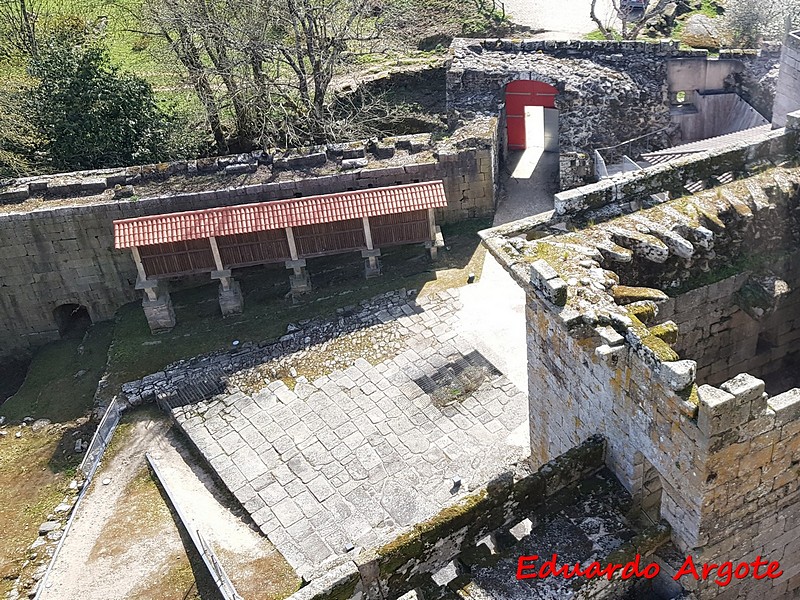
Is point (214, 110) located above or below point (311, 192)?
above

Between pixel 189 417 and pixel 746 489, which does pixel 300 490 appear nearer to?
pixel 189 417

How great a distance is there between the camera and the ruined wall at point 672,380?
7.42 m

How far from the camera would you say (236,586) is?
12.9 metres

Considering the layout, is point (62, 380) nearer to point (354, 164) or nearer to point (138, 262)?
point (138, 262)

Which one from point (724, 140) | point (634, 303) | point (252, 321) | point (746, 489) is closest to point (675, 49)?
point (724, 140)

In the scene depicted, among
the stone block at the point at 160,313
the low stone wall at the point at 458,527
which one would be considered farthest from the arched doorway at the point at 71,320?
the low stone wall at the point at 458,527

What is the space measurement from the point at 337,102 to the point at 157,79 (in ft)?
27.8

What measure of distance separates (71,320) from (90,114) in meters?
5.55

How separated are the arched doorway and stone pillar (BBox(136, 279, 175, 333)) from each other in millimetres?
3102

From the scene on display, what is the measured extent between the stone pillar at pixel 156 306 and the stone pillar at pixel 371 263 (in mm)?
4782

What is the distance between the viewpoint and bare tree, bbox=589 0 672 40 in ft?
89.9

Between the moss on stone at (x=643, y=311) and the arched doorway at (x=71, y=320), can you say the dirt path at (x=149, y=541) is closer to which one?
the arched doorway at (x=71, y=320)

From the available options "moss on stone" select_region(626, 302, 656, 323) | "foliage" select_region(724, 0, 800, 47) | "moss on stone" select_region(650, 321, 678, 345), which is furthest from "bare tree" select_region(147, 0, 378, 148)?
"moss on stone" select_region(650, 321, 678, 345)

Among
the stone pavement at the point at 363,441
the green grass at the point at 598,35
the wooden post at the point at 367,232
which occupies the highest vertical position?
the green grass at the point at 598,35
